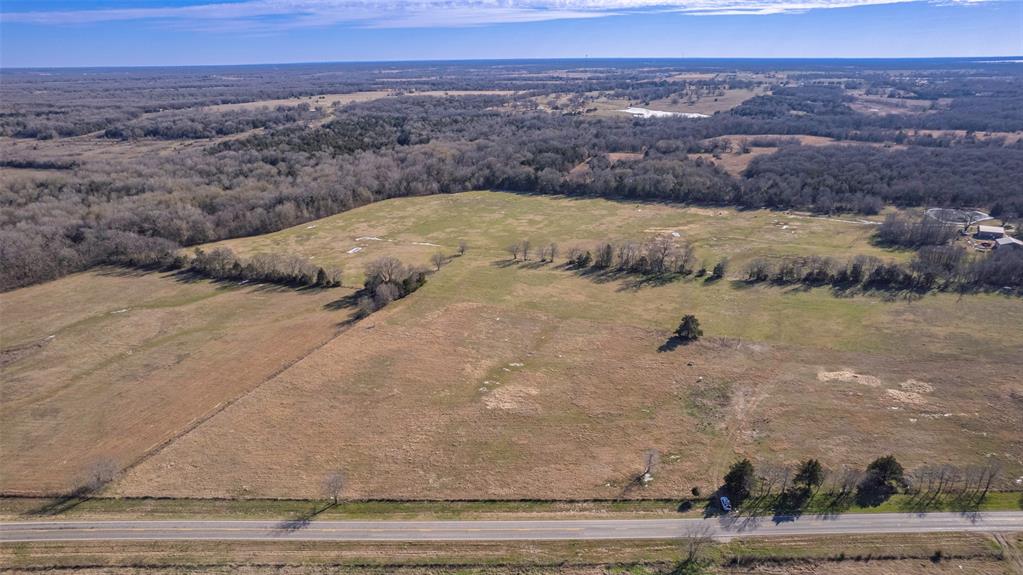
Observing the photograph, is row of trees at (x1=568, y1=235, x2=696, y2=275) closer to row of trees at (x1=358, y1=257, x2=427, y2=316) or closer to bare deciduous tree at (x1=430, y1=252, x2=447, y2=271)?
bare deciduous tree at (x1=430, y1=252, x2=447, y2=271)

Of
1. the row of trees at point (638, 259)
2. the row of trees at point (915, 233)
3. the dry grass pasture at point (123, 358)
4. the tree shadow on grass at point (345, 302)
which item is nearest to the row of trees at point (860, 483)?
the row of trees at point (638, 259)

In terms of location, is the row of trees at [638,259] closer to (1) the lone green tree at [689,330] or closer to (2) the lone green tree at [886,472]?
(1) the lone green tree at [689,330]

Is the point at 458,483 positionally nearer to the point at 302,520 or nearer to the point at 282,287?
the point at 302,520

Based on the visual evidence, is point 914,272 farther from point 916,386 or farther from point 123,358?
point 123,358

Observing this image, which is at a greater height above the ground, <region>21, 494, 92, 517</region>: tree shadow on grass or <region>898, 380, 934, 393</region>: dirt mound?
<region>898, 380, 934, 393</region>: dirt mound

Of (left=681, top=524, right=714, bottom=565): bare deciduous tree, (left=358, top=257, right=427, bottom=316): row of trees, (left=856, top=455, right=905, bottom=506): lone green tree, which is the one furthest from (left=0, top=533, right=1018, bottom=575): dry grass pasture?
(left=358, top=257, right=427, bottom=316): row of trees
